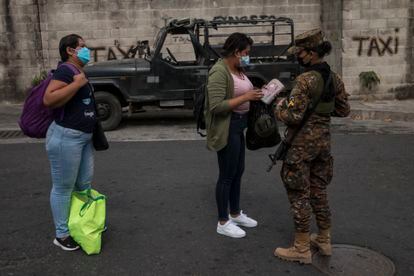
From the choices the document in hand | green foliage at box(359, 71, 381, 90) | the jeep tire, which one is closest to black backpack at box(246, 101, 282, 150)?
the document in hand

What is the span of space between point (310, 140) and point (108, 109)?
6646 mm

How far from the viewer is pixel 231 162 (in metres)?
4.32

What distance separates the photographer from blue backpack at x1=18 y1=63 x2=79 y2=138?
395 cm

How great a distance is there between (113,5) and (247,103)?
31.0 ft

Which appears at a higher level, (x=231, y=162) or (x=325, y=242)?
(x=231, y=162)

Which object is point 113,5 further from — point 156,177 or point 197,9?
point 156,177

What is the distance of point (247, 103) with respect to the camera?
14.1ft

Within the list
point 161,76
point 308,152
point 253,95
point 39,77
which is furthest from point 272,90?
point 39,77

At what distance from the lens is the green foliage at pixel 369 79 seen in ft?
42.7

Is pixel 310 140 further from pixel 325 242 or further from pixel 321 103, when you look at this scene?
pixel 325 242

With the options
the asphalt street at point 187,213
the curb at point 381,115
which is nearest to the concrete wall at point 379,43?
the curb at point 381,115

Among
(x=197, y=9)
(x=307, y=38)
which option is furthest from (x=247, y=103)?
(x=197, y=9)

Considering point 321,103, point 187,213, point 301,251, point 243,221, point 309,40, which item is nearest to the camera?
point 309,40

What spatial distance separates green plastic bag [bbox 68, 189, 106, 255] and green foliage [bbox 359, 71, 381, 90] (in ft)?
33.4
